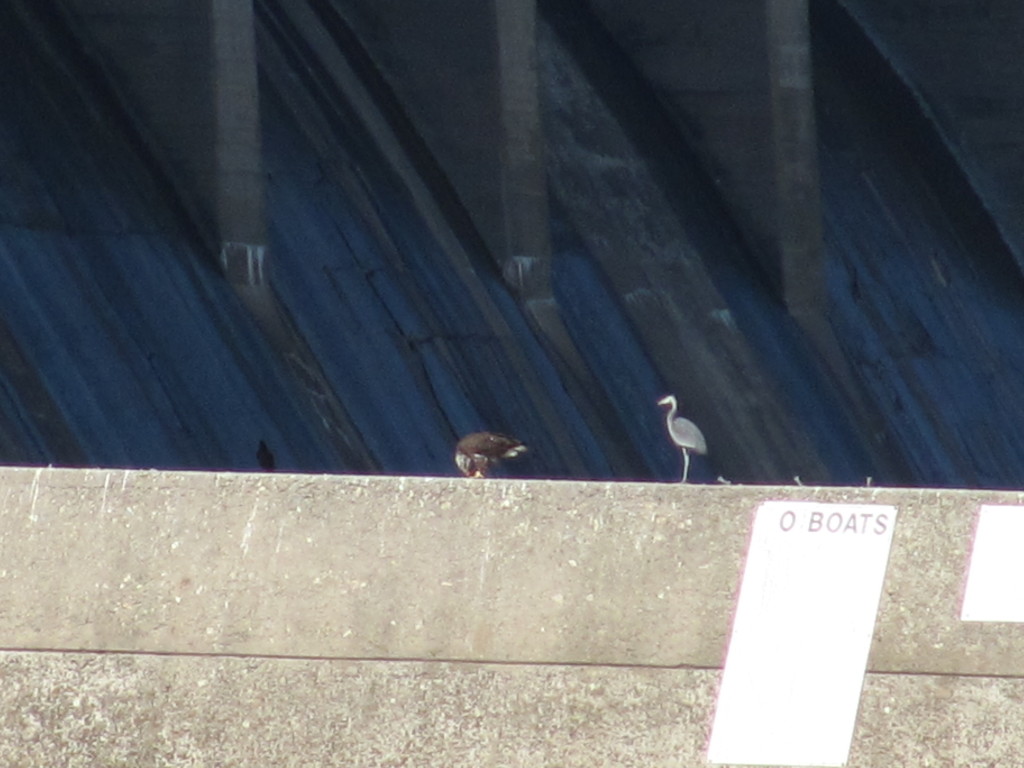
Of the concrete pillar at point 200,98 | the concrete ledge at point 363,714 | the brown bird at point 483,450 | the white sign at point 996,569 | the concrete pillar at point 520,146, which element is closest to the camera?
the concrete ledge at point 363,714

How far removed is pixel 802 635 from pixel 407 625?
4.10 ft

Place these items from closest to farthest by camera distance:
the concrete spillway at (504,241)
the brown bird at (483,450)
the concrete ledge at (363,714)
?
the concrete ledge at (363,714), the brown bird at (483,450), the concrete spillway at (504,241)

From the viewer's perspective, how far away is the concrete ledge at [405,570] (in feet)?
24.3

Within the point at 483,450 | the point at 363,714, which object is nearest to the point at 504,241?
the point at 483,450

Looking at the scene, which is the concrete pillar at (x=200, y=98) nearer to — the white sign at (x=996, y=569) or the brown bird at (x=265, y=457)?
the brown bird at (x=265, y=457)

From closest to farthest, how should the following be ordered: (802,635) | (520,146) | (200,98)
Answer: (802,635) → (200,98) → (520,146)

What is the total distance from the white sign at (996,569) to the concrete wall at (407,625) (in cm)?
6

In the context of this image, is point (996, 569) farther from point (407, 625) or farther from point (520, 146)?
point (520, 146)

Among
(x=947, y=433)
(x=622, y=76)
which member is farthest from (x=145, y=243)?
(x=947, y=433)

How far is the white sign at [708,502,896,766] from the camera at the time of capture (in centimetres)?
744

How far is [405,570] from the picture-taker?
7.46 meters

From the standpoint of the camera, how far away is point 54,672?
24.2ft

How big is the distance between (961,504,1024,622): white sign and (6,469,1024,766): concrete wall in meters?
0.06

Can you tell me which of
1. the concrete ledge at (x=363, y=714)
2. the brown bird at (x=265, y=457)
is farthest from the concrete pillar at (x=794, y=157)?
the concrete ledge at (x=363, y=714)
